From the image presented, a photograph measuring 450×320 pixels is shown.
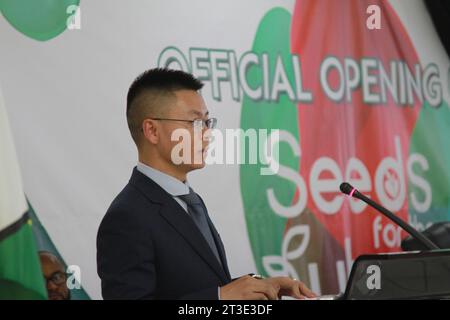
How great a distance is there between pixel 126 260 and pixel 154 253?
0.11 m

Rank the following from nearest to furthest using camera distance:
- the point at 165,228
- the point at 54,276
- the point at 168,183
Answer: the point at 165,228, the point at 168,183, the point at 54,276

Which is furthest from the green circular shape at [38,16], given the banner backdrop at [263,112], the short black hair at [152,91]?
the short black hair at [152,91]

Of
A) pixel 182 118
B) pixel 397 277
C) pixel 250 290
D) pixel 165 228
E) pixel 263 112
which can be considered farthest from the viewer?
pixel 263 112

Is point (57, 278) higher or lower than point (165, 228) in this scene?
lower

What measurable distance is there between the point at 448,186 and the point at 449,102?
478 millimetres

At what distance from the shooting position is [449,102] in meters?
4.35

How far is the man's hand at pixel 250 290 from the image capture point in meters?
1.98

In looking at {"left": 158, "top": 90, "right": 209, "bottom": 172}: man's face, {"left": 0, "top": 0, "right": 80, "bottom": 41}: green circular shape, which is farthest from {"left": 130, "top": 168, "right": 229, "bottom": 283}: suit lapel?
{"left": 0, "top": 0, "right": 80, "bottom": 41}: green circular shape

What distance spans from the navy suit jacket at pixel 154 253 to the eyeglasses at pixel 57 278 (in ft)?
1.48

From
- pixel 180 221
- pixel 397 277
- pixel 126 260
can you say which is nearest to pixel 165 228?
pixel 180 221

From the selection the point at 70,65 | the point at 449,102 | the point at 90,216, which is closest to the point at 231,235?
the point at 90,216

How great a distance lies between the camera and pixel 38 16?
284cm

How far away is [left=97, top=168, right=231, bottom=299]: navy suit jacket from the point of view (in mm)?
2131

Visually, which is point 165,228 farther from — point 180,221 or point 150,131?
point 150,131
